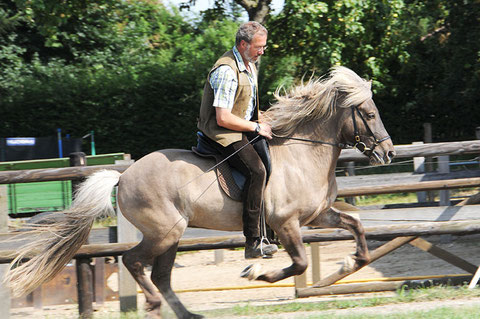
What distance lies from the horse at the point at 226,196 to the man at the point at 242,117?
0.51 feet

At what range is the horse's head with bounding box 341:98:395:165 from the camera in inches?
198

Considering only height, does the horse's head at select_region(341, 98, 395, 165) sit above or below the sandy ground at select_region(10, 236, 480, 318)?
above

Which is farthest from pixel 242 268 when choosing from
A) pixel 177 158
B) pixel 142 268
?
pixel 177 158

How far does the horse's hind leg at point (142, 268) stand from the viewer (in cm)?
506

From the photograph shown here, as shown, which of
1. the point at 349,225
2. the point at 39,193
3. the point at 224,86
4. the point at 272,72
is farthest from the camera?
the point at 272,72

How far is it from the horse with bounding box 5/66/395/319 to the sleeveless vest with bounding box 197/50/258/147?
0.26 metres

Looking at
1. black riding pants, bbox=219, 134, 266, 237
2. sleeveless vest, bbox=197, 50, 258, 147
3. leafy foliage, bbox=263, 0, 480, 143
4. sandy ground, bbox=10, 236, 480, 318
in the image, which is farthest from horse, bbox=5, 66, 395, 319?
leafy foliage, bbox=263, 0, 480, 143

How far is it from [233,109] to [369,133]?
113cm

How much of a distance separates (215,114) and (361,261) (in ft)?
5.74

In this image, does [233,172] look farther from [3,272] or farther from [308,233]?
[3,272]

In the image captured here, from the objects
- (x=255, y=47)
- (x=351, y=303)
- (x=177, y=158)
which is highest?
(x=255, y=47)

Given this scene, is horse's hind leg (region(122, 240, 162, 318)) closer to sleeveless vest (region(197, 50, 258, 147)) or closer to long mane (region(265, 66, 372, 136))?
sleeveless vest (region(197, 50, 258, 147))

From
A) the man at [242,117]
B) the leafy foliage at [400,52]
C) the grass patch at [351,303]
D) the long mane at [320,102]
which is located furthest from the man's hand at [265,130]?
the leafy foliage at [400,52]

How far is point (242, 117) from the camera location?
16.3ft
